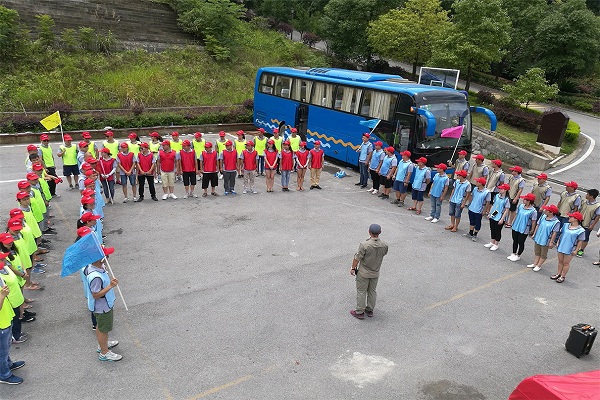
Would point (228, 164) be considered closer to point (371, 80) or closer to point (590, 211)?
point (371, 80)

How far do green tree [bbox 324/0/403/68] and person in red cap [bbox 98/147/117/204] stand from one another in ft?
82.8

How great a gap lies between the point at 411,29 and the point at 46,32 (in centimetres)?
2151

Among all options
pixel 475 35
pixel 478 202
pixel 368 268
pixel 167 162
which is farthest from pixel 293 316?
pixel 475 35

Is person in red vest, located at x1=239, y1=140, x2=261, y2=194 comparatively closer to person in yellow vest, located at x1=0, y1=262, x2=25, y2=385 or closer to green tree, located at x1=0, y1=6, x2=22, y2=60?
person in yellow vest, located at x1=0, y1=262, x2=25, y2=385

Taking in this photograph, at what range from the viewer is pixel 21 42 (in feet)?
79.9

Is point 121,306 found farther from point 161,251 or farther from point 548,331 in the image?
point 548,331

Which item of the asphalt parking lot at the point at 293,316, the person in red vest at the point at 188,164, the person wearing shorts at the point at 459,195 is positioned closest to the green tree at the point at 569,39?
the asphalt parking lot at the point at 293,316

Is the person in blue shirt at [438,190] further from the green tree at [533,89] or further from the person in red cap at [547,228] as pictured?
the green tree at [533,89]

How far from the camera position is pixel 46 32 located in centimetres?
2522

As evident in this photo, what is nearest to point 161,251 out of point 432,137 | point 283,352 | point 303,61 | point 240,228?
point 240,228

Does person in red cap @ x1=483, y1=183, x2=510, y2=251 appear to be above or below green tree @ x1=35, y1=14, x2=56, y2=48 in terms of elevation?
below

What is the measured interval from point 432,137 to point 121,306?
35.1ft

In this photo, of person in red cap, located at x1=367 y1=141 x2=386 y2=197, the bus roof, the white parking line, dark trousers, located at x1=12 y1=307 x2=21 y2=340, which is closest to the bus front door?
the bus roof

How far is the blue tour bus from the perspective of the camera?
14.9 m
